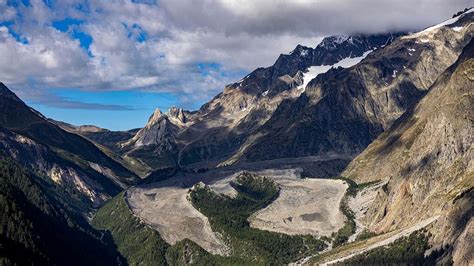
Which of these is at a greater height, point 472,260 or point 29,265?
point 29,265

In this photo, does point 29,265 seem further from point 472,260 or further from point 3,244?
point 472,260

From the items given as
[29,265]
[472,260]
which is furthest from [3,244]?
Answer: [472,260]

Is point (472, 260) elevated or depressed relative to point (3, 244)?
depressed
